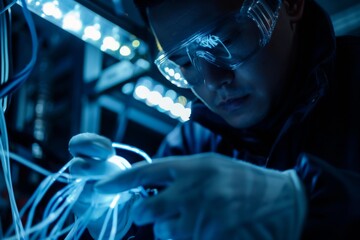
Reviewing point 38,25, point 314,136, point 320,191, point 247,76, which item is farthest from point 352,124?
point 38,25

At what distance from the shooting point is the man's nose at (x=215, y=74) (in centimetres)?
154

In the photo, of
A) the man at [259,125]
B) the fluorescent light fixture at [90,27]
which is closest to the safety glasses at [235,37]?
the man at [259,125]

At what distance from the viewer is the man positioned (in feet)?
3.24

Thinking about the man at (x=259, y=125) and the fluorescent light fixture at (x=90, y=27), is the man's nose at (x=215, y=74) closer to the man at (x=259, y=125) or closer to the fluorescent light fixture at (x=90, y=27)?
the man at (x=259, y=125)

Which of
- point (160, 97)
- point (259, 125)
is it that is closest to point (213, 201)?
point (259, 125)

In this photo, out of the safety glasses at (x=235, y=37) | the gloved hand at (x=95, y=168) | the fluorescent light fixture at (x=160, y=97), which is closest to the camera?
the gloved hand at (x=95, y=168)

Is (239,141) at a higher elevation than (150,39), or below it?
below

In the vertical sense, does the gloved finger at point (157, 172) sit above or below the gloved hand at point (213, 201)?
above

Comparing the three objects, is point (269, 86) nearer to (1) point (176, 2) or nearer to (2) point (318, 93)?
(2) point (318, 93)

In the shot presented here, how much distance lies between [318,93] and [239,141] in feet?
1.43

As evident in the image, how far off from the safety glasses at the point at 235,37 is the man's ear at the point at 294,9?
207mm

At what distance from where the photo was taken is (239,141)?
1.85 metres

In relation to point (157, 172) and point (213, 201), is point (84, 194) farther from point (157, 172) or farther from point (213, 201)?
point (213, 201)

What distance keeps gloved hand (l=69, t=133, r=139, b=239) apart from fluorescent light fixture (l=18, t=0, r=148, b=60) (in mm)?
646
